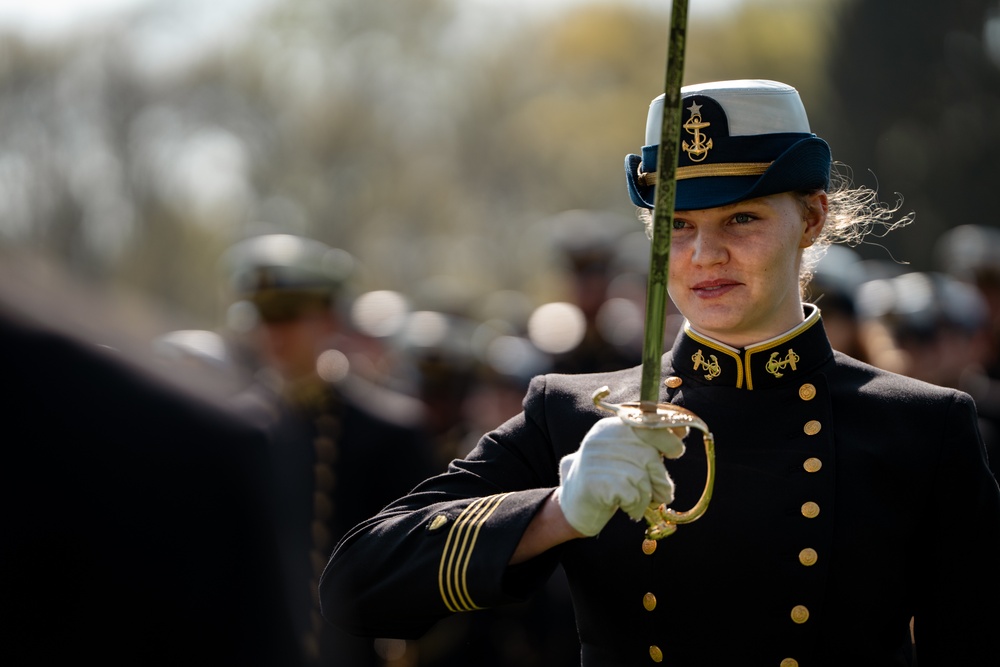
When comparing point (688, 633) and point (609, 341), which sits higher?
point (688, 633)

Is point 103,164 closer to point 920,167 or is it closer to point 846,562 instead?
point 920,167

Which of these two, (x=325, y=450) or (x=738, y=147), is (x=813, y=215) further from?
(x=325, y=450)

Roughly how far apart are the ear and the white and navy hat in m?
0.06

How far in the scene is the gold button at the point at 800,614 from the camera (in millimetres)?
3268

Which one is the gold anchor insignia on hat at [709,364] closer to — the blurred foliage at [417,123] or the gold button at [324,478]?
the gold button at [324,478]

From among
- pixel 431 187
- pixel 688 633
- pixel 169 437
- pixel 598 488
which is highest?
pixel 169 437

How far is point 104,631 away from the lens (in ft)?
5.93

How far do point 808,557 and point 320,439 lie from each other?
4.31 m

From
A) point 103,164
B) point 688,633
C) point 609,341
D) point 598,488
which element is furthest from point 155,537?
point 103,164

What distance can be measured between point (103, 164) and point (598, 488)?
2401cm

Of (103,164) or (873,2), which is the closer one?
(873,2)

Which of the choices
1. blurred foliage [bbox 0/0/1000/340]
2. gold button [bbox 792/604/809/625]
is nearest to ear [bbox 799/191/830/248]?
gold button [bbox 792/604/809/625]

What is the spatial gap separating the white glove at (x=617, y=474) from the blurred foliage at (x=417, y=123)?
14329mm

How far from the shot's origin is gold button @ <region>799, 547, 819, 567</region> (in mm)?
3281
